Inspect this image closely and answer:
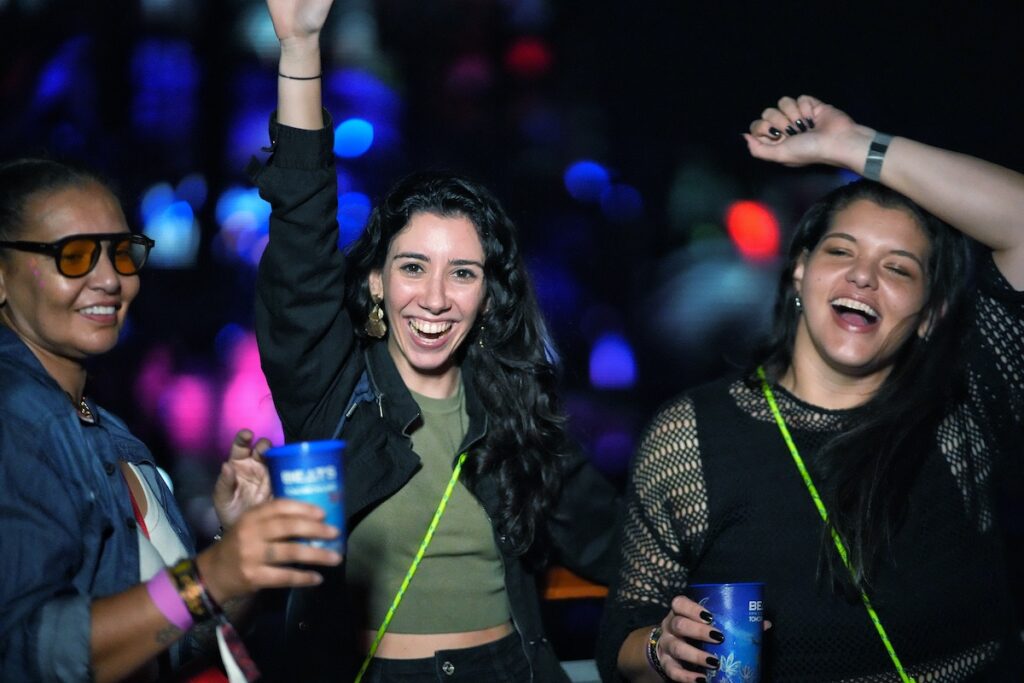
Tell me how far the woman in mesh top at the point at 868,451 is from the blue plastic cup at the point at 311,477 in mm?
918

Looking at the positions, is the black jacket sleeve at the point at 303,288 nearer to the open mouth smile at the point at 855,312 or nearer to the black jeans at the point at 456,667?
the black jeans at the point at 456,667

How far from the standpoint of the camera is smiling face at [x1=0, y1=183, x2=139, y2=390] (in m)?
1.61

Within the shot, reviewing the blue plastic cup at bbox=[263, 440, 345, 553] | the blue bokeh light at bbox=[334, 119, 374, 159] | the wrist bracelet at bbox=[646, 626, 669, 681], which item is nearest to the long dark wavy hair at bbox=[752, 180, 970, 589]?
the wrist bracelet at bbox=[646, 626, 669, 681]

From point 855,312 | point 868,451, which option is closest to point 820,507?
point 868,451

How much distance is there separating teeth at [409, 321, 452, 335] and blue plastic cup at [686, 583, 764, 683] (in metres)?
0.87

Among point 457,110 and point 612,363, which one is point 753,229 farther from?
point 457,110

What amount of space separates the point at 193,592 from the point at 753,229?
3.92 meters

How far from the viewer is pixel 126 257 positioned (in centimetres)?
173

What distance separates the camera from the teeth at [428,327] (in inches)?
86.0

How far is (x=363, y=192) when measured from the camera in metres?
4.21

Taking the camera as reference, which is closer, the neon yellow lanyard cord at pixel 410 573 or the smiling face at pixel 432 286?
the neon yellow lanyard cord at pixel 410 573

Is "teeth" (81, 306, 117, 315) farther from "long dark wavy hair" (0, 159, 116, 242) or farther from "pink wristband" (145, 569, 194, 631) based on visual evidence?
"pink wristband" (145, 569, 194, 631)

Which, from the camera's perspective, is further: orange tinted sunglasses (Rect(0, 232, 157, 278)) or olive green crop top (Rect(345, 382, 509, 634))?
olive green crop top (Rect(345, 382, 509, 634))

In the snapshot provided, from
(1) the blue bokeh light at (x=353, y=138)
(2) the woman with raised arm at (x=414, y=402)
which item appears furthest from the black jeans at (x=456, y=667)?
(1) the blue bokeh light at (x=353, y=138)
